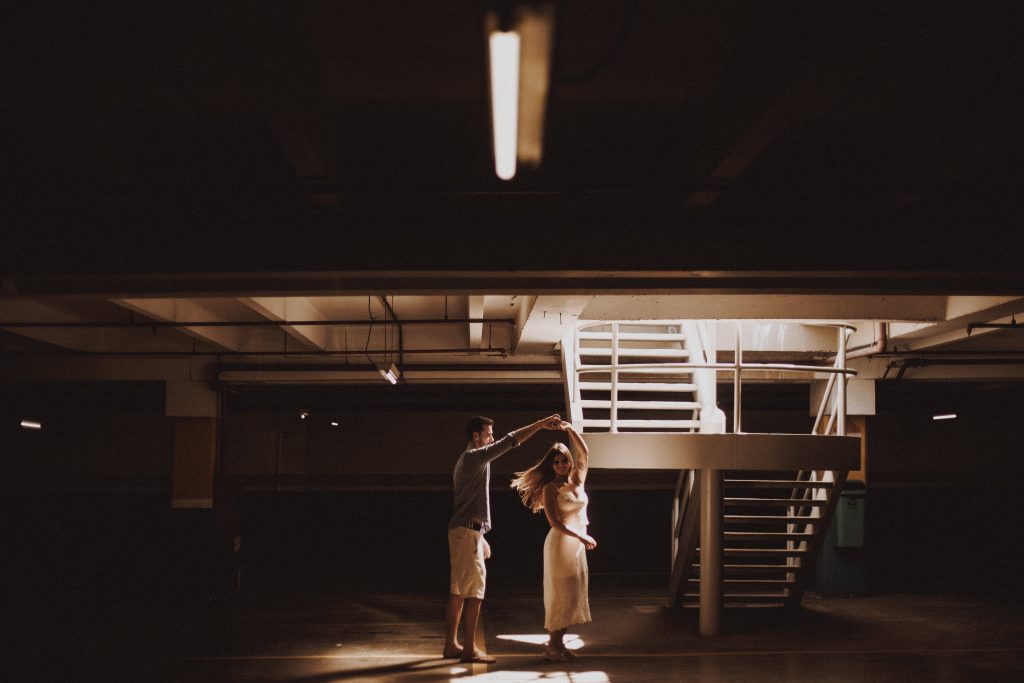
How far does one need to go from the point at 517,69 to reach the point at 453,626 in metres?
4.91

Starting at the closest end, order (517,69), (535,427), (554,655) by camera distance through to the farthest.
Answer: (517,69), (535,427), (554,655)

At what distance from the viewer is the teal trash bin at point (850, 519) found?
436 inches

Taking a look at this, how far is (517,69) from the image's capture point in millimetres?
2525

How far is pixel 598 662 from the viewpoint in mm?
6613

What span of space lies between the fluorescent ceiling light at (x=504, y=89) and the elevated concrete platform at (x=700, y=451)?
444 cm

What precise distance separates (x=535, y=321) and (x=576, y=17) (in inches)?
159

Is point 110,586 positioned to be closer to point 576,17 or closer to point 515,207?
point 515,207

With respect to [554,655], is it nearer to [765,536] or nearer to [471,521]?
[471,521]

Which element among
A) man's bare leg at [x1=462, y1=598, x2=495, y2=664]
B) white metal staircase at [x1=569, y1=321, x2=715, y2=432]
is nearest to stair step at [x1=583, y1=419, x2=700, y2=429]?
white metal staircase at [x1=569, y1=321, x2=715, y2=432]

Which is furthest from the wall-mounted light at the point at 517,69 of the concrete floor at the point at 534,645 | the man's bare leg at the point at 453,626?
the concrete floor at the point at 534,645

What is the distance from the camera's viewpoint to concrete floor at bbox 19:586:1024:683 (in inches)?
249

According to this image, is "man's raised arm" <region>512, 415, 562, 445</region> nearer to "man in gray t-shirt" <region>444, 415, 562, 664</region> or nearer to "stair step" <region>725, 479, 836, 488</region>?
"man in gray t-shirt" <region>444, 415, 562, 664</region>

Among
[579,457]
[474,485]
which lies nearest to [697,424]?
[579,457]

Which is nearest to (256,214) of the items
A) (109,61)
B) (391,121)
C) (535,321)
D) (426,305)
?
(391,121)
